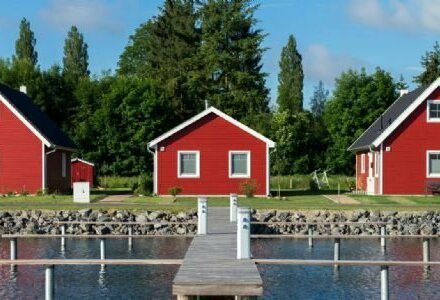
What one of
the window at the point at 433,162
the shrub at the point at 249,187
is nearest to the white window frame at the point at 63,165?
the shrub at the point at 249,187

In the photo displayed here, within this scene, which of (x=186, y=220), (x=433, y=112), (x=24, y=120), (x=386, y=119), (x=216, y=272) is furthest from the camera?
(x=386, y=119)

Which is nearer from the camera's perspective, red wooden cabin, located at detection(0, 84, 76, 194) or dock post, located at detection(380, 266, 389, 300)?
dock post, located at detection(380, 266, 389, 300)

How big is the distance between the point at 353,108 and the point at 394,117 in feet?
84.9

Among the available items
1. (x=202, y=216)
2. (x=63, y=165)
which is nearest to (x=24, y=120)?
(x=63, y=165)

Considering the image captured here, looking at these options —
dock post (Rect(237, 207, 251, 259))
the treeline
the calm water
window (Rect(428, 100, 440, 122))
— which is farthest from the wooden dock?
the treeline

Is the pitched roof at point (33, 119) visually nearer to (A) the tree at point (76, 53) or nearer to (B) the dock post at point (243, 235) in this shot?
(B) the dock post at point (243, 235)

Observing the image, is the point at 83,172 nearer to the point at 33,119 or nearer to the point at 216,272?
the point at 33,119

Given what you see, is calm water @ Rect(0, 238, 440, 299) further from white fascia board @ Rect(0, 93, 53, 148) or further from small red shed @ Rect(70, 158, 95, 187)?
small red shed @ Rect(70, 158, 95, 187)

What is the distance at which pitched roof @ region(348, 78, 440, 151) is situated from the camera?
43.8 metres

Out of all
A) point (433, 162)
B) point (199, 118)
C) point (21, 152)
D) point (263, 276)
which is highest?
point (199, 118)

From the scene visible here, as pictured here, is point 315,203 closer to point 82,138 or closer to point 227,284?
point 227,284

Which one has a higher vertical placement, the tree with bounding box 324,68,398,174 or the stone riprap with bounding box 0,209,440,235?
the tree with bounding box 324,68,398,174

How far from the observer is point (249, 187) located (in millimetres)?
43969

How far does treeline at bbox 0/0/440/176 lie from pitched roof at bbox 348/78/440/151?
20.7m
